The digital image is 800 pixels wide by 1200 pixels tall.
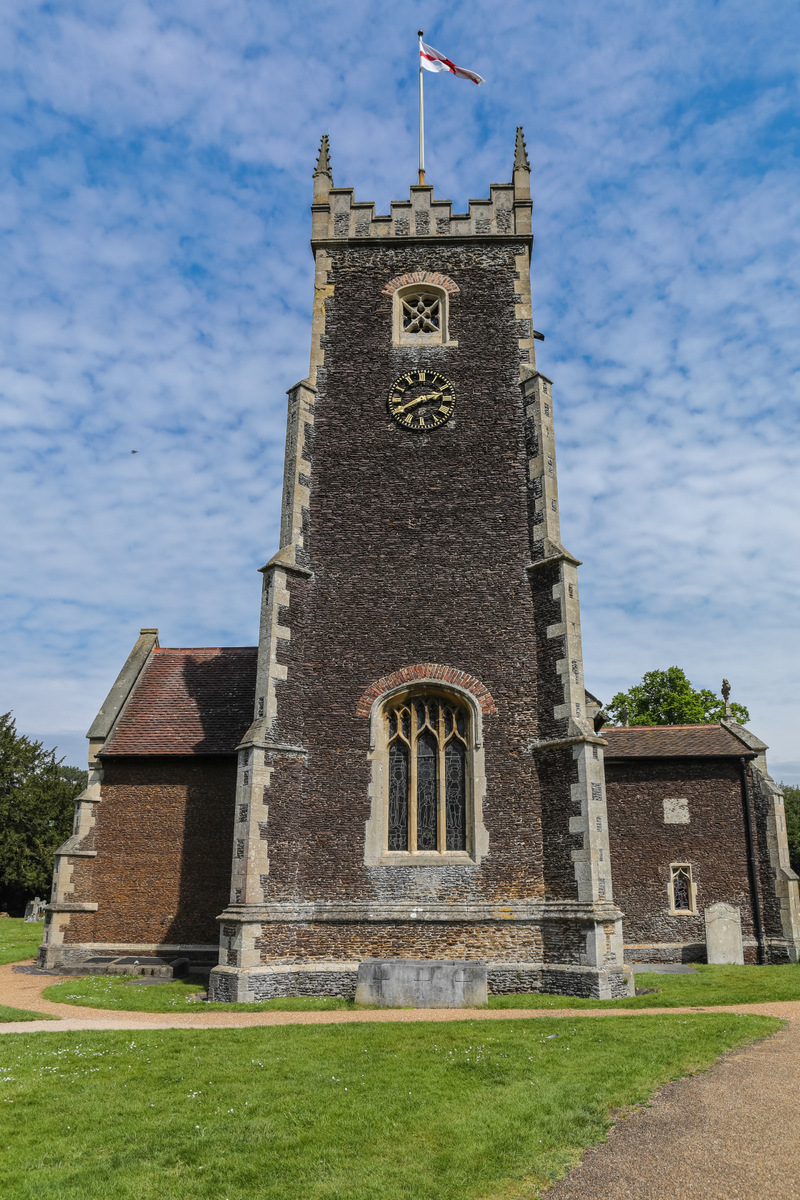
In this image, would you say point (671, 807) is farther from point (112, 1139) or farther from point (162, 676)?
point (112, 1139)

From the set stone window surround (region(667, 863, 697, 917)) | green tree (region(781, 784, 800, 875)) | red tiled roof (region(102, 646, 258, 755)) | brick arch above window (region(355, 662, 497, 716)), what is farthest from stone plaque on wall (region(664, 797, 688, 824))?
green tree (region(781, 784, 800, 875))

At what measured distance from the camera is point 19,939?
25.1 metres

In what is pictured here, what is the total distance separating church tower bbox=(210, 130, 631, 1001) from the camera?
13.7 m

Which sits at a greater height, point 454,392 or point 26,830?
point 454,392

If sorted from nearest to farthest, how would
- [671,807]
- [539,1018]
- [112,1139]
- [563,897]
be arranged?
1. [112,1139]
2. [539,1018]
3. [563,897]
4. [671,807]

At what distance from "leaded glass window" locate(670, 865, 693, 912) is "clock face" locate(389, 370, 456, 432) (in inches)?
486

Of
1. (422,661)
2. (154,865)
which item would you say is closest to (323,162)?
(422,661)

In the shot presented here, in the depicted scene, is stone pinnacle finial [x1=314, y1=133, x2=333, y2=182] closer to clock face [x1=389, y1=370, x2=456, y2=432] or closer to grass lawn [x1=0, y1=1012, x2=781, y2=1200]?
clock face [x1=389, y1=370, x2=456, y2=432]

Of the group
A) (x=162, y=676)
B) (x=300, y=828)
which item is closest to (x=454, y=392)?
(x=300, y=828)

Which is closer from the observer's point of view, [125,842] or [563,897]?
[563,897]

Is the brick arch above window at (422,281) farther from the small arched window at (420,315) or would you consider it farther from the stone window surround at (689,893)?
the stone window surround at (689,893)

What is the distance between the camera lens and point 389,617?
51.5 ft

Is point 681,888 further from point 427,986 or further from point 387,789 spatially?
point 427,986

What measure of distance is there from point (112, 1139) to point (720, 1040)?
697 cm
